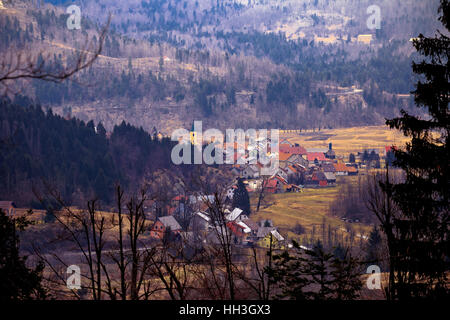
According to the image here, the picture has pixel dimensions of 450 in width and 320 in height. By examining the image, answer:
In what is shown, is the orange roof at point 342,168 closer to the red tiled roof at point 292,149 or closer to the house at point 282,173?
the house at point 282,173

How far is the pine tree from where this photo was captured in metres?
9.20

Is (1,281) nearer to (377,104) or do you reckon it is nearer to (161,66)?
(377,104)

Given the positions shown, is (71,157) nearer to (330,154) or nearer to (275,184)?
(275,184)

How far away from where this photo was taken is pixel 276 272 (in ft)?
29.2

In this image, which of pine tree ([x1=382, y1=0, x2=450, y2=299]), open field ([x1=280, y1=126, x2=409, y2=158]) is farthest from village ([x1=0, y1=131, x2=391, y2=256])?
pine tree ([x1=382, y1=0, x2=450, y2=299])

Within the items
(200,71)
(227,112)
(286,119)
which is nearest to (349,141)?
(286,119)

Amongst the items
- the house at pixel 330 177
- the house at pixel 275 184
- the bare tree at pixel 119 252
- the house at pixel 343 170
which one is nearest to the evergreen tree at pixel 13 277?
the bare tree at pixel 119 252

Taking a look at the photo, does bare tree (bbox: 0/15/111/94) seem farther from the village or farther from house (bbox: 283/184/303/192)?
house (bbox: 283/184/303/192)

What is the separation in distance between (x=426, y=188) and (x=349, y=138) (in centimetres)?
12288

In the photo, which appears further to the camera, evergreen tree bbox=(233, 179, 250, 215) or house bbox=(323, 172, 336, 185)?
house bbox=(323, 172, 336, 185)

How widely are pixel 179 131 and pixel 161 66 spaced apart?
55891mm

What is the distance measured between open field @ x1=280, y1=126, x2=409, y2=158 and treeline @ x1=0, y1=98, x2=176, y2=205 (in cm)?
4194

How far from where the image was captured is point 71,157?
80.6 meters

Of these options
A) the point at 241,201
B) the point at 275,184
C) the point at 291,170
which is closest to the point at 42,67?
the point at 241,201
